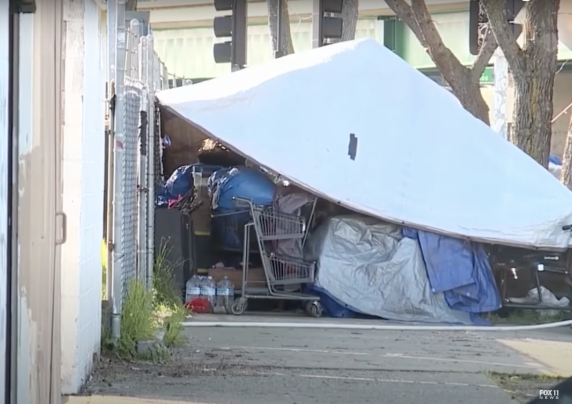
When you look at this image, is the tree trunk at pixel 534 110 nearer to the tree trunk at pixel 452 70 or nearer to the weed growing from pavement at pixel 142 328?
the tree trunk at pixel 452 70

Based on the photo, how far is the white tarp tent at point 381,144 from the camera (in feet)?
32.9

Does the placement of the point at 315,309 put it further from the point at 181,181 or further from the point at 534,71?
the point at 534,71

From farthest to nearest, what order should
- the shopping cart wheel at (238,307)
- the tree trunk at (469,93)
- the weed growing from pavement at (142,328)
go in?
the tree trunk at (469,93) < the shopping cart wheel at (238,307) < the weed growing from pavement at (142,328)

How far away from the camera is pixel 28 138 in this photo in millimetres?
5117

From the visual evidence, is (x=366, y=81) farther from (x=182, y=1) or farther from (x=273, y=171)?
(x=182, y=1)

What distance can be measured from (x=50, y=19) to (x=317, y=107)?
5.47 m

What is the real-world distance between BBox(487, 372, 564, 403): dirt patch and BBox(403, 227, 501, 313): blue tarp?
2.73 meters

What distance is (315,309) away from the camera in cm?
1009

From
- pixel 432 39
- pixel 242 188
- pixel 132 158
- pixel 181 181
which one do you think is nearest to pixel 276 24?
pixel 432 39

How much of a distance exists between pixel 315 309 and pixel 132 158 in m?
3.01

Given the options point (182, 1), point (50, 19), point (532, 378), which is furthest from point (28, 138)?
point (182, 1)

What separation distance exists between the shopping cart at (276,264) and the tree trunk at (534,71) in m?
4.12

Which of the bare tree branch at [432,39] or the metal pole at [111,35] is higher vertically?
the bare tree branch at [432,39]

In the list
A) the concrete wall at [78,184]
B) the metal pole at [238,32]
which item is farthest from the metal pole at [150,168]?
the metal pole at [238,32]
